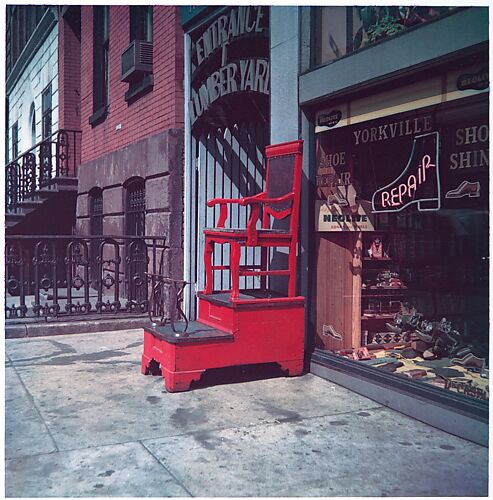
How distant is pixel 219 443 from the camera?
12.9 ft

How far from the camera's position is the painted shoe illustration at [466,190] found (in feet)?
14.8

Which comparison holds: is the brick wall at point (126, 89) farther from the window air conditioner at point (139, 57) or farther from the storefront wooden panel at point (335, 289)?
the storefront wooden panel at point (335, 289)

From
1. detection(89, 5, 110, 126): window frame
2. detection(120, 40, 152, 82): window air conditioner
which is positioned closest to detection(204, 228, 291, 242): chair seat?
detection(120, 40, 152, 82): window air conditioner

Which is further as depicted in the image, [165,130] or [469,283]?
[165,130]

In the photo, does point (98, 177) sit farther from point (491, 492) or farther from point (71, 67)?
point (491, 492)

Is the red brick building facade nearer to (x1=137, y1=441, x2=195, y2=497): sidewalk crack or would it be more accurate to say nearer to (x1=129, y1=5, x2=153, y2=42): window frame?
(x1=129, y1=5, x2=153, y2=42): window frame

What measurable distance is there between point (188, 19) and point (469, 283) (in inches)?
205

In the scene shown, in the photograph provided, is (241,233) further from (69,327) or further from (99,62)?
(99,62)

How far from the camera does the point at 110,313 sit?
855 centimetres

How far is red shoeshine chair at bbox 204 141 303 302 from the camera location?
536 cm

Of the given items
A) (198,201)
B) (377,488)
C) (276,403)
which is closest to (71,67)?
(198,201)

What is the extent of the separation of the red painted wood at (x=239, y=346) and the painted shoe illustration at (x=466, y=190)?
1.72 meters

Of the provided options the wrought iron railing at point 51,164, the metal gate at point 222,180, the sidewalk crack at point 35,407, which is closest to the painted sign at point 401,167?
the metal gate at point 222,180

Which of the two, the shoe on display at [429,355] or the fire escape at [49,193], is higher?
the fire escape at [49,193]
